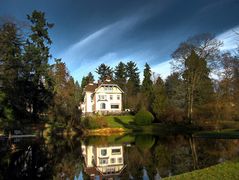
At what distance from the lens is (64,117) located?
42156mm

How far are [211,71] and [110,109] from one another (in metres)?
31.0

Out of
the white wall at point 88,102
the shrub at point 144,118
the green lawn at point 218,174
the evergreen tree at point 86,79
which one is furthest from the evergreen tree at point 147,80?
the green lawn at point 218,174

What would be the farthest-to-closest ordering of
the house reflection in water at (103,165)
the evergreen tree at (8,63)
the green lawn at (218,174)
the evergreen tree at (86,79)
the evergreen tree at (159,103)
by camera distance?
the evergreen tree at (86,79), the evergreen tree at (159,103), the evergreen tree at (8,63), the house reflection in water at (103,165), the green lawn at (218,174)

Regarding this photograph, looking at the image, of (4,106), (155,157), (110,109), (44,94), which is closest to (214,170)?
(155,157)

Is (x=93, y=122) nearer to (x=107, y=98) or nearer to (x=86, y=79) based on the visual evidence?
(x=107, y=98)

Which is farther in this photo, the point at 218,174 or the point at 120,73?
the point at 120,73

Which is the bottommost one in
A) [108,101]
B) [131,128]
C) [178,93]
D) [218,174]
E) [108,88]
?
[218,174]

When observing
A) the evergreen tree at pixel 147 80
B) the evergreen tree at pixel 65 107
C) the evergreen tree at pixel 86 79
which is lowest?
→ the evergreen tree at pixel 65 107

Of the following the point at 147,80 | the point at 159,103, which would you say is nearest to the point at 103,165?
the point at 159,103

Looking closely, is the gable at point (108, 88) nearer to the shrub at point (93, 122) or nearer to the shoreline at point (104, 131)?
the shrub at point (93, 122)

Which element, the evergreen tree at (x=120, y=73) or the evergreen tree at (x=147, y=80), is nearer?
the evergreen tree at (x=147, y=80)

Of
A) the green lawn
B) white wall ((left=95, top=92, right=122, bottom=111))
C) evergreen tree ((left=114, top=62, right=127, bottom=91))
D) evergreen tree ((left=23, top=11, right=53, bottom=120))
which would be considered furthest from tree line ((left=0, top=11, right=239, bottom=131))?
evergreen tree ((left=114, top=62, right=127, bottom=91))

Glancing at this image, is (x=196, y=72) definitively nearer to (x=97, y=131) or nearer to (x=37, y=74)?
(x=97, y=131)

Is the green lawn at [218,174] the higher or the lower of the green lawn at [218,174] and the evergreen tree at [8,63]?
the lower
